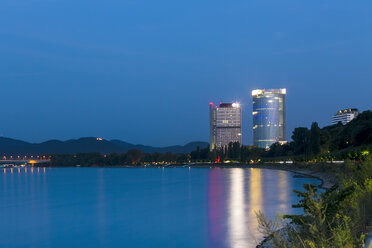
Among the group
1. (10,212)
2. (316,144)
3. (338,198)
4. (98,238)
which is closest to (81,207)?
(10,212)

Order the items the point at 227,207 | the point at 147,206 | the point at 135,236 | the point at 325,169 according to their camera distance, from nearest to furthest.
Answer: the point at 135,236
the point at 227,207
the point at 147,206
the point at 325,169

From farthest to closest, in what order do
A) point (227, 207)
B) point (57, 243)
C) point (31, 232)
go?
point (227, 207), point (31, 232), point (57, 243)

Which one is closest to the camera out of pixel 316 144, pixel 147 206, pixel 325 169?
pixel 147 206

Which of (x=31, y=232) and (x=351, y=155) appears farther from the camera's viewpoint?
(x=351, y=155)

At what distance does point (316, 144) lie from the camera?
98250 millimetres

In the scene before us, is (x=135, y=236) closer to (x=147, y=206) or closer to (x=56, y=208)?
(x=147, y=206)

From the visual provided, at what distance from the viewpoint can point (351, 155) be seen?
69062 millimetres

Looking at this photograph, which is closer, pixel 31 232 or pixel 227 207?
pixel 31 232

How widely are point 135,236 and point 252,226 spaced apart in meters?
6.18

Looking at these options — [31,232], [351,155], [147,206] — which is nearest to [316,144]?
[351,155]

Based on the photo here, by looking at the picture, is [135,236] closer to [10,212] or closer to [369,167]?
[369,167]

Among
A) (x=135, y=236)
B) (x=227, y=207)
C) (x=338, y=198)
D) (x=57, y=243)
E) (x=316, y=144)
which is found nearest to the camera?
(x=338, y=198)

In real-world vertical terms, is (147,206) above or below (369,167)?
below

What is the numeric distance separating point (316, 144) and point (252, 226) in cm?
8025
